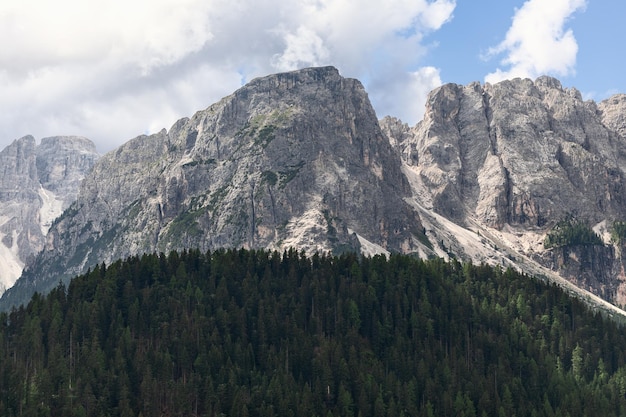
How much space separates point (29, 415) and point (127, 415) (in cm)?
Result: 2070

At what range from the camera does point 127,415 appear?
654ft

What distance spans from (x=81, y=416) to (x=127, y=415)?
33.1 ft

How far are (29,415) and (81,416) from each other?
11.1 metres

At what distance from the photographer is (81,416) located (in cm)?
19900

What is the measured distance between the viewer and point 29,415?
195 m
